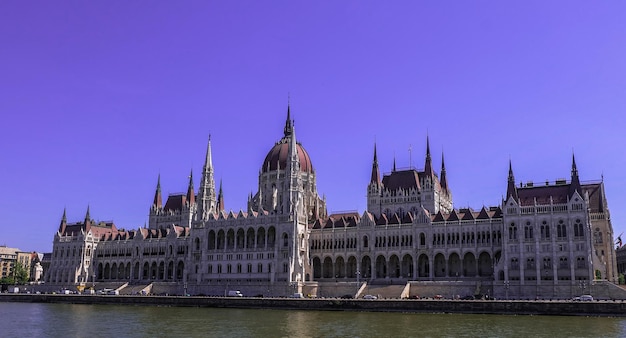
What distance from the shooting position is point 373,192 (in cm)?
12738

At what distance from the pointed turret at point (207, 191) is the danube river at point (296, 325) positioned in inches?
2021

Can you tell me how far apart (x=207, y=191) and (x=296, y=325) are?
77335 mm

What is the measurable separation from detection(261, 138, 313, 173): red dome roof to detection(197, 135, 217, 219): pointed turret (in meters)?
12.2

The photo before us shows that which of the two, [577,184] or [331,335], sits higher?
[577,184]

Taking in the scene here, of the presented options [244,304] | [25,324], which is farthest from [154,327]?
[244,304]

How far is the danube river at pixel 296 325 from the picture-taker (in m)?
57.5


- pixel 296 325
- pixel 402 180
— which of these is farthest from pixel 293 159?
pixel 296 325

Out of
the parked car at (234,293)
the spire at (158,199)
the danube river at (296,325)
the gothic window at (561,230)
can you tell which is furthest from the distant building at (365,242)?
the danube river at (296,325)

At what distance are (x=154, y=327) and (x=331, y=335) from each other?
19530 millimetres

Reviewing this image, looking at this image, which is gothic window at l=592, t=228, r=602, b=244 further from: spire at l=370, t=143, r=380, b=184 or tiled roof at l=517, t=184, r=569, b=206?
spire at l=370, t=143, r=380, b=184

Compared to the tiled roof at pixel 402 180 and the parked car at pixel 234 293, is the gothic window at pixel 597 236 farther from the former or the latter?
the parked car at pixel 234 293

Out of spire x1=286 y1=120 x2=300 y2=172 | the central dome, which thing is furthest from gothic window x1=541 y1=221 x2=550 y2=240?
the central dome

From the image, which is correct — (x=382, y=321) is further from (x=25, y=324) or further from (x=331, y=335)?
(x=25, y=324)

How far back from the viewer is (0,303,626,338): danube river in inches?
2264
